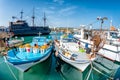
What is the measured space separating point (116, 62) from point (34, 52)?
10805 mm

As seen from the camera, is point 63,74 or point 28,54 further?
point 28,54

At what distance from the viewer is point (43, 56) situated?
15945mm

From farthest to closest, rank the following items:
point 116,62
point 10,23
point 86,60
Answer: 1. point 10,23
2. point 116,62
3. point 86,60

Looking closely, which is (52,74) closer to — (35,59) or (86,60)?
(35,59)

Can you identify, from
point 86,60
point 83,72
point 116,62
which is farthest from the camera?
point 116,62

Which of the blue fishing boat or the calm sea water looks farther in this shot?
the calm sea water

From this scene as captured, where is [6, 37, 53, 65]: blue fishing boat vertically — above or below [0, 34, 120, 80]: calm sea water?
above

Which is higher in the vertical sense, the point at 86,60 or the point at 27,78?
the point at 86,60

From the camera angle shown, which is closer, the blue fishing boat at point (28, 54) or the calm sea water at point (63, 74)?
the blue fishing boat at point (28, 54)

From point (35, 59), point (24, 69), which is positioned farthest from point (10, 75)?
point (35, 59)

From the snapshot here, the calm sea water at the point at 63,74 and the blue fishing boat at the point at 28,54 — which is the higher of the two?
the blue fishing boat at the point at 28,54

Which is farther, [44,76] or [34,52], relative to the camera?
[34,52]

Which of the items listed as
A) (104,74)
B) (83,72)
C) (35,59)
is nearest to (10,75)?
(35,59)

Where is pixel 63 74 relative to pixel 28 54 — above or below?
below
